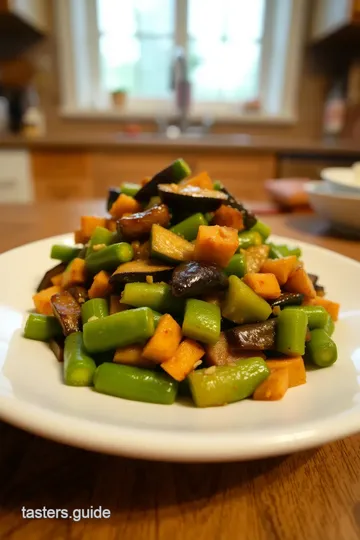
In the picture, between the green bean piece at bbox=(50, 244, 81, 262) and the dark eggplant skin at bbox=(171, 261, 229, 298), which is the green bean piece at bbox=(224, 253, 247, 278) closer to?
the dark eggplant skin at bbox=(171, 261, 229, 298)

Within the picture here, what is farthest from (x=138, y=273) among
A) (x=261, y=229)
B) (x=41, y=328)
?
(x=261, y=229)

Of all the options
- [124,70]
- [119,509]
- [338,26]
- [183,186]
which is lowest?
[119,509]

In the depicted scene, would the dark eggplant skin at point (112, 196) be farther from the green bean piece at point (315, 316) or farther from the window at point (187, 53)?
the window at point (187, 53)

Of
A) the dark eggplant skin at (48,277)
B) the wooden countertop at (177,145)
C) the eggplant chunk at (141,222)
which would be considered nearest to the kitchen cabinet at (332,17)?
the wooden countertop at (177,145)

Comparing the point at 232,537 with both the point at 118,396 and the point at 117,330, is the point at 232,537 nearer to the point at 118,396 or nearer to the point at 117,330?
the point at 118,396

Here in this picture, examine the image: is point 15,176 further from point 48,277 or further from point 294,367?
point 294,367

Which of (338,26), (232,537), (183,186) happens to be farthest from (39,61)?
(232,537)
